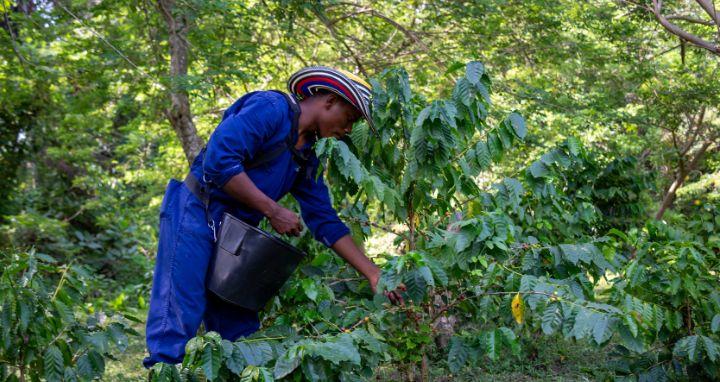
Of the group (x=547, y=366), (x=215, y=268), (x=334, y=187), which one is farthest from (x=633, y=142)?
Result: (x=215, y=268)

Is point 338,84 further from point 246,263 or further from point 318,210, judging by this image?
point 246,263

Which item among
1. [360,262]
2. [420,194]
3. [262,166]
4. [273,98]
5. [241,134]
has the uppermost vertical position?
[273,98]

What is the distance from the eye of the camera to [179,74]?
6.59 m

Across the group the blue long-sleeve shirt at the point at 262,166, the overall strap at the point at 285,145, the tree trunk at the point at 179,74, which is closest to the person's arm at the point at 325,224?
the blue long-sleeve shirt at the point at 262,166

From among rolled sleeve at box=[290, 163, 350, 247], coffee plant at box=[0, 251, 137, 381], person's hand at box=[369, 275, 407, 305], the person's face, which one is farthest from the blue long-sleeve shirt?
coffee plant at box=[0, 251, 137, 381]

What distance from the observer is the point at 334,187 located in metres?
3.18

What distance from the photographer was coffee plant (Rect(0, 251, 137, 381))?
2.98 meters

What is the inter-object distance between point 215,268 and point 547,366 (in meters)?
3.10

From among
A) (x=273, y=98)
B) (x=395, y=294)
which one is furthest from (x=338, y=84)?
(x=395, y=294)

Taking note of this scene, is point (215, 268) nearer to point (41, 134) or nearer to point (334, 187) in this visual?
point (334, 187)

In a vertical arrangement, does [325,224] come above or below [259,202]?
below

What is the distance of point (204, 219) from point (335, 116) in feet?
2.19

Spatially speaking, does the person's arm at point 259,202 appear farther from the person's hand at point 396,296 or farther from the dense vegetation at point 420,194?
the person's hand at point 396,296

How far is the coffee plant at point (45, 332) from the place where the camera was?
9.77 ft
